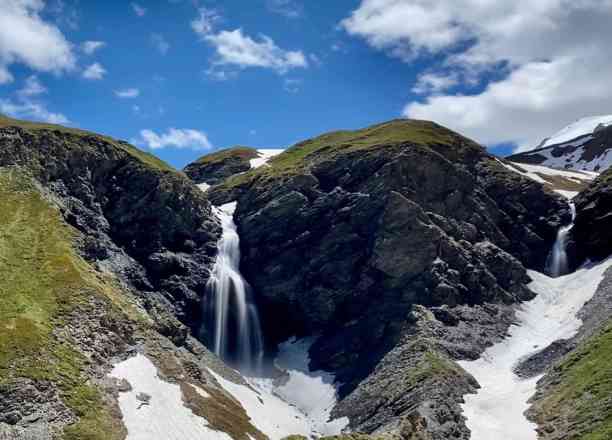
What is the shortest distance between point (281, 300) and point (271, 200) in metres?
20.8

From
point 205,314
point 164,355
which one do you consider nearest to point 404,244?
point 205,314

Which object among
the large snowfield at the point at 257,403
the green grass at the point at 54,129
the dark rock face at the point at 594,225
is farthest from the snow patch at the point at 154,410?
the dark rock face at the point at 594,225

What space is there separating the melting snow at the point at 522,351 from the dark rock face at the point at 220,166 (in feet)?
291

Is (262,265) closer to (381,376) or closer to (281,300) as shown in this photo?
(281,300)

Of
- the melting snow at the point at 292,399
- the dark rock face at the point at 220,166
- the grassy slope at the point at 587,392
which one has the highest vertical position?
the dark rock face at the point at 220,166

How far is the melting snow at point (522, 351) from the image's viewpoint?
199ft

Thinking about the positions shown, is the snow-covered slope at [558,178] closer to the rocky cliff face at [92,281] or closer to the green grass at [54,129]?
the rocky cliff face at [92,281]

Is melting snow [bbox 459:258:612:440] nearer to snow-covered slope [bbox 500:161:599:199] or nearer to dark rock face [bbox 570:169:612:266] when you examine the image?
dark rock face [bbox 570:169:612:266]

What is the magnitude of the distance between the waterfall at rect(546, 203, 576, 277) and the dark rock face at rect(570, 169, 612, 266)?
1.36 metres

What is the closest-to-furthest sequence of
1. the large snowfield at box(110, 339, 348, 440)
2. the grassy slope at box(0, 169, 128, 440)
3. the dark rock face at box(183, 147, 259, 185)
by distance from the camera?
the grassy slope at box(0, 169, 128, 440) → the large snowfield at box(110, 339, 348, 440) → the dark rock face at box(183, 147, 259, 185)

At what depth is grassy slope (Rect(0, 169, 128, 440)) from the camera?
52.8 meters

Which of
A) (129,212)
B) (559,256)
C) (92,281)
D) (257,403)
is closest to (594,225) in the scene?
(559,256)

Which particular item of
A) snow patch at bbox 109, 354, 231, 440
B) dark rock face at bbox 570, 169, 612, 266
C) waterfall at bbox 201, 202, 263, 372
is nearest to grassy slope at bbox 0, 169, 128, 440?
snow patch at bbox 109, 354, 231, 440

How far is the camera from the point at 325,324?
309ft
